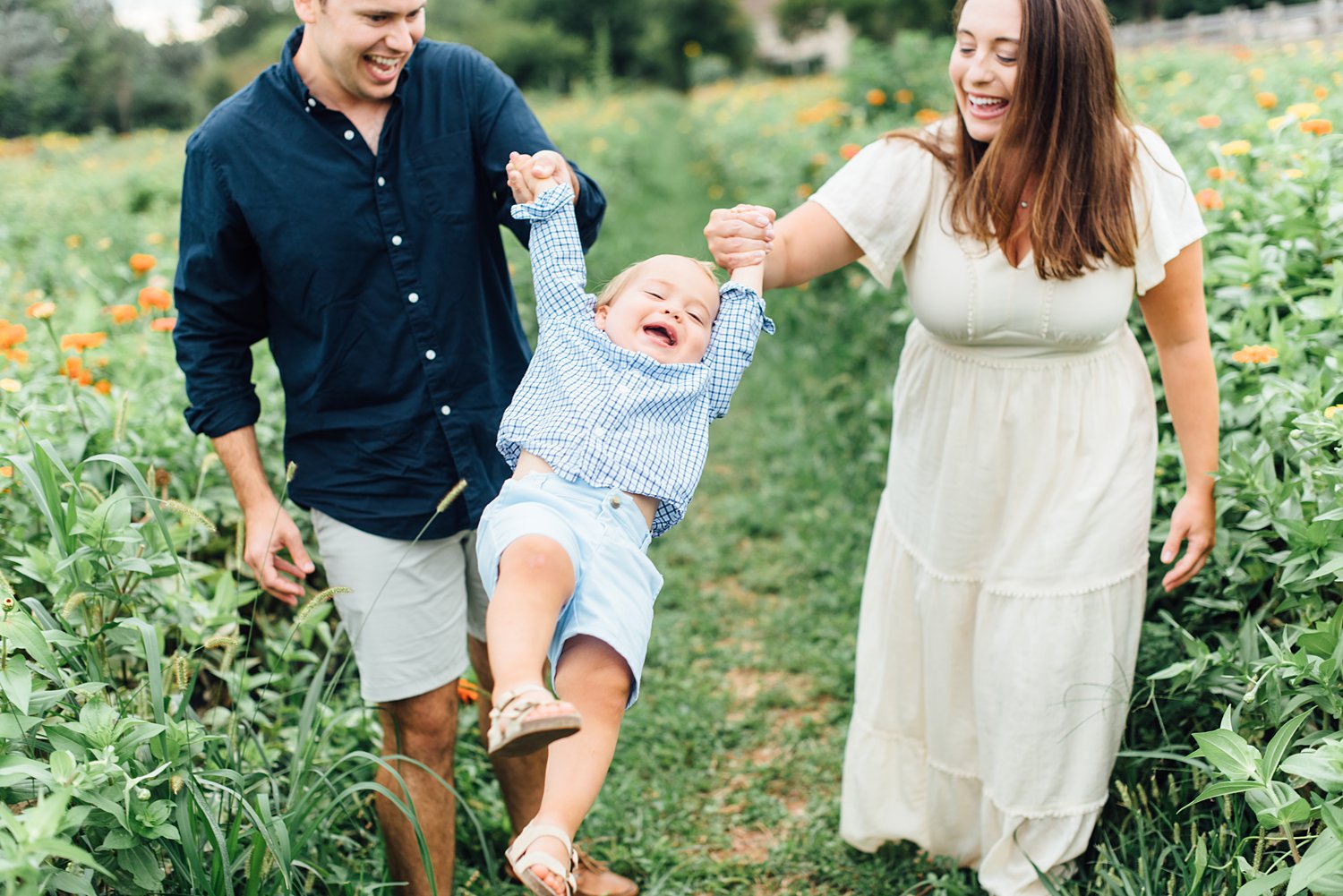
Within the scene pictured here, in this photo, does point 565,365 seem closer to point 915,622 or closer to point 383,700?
point 383,700

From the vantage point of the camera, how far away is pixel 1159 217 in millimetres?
2443

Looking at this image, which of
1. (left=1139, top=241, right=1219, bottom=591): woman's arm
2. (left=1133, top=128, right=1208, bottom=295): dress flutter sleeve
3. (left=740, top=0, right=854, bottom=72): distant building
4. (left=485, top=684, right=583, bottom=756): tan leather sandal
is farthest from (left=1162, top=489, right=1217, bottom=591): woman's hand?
(left=740, top=0, right=854, bottom=72): distant building

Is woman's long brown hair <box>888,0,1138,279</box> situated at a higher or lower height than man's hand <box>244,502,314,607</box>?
higher

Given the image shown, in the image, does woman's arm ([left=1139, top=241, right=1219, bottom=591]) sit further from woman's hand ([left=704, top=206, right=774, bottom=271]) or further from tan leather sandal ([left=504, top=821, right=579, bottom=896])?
tan leather sandal ([left=504, top=821, right=579, bottom=896])

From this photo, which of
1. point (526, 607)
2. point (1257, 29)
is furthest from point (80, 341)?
point (1257, 29)

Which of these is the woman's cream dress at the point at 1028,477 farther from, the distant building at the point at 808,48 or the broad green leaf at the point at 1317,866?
the distant building at the point at 808,48

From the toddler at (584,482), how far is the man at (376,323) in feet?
1.01

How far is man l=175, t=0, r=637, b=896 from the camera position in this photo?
240cm

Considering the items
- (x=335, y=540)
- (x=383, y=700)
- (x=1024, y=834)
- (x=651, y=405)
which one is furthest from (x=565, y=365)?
(x=1024, y=834)

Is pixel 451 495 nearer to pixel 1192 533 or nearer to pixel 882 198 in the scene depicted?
pixel 882 198

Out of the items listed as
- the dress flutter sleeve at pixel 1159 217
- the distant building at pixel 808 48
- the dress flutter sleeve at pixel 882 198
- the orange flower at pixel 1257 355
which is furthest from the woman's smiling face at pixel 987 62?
the distant building at pixel 808 48

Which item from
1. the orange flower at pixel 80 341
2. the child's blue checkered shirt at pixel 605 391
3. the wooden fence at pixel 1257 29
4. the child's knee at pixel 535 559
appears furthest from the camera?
the wooden fence at pixel 1257 29

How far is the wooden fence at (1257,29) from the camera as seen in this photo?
14258 millimetres

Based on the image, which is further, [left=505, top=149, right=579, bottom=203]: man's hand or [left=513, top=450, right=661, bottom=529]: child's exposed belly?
[left=505, top=149, right=579, bottom=203]: man's hand
